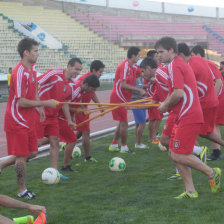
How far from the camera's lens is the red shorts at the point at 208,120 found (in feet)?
23.0

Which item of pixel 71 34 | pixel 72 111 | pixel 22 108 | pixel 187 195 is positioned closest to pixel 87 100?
pixel 72 111

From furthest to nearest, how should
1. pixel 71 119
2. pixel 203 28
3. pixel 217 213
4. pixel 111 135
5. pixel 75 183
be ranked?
pixel 203 28, pixel 111 135, pixel 71 119, pixel 75 183, pixel 217 213

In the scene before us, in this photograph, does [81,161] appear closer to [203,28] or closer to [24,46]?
[24,46]

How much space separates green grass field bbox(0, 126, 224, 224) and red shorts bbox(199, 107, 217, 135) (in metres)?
0.68

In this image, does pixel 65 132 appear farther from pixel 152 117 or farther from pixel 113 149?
pixel 152 117

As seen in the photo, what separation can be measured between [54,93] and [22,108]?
1383mm

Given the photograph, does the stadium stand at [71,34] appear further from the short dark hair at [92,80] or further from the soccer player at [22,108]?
the soccer player at [22,108]

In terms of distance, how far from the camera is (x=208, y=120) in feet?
23.1

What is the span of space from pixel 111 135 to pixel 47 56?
54.9 ft

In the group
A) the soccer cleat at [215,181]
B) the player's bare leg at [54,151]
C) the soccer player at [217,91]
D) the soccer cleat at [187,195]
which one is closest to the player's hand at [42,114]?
the player's bare leg at [54,151]

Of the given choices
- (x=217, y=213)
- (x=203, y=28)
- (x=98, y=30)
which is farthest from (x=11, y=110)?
(x=203, y=28)

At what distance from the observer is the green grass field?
4.82 metres

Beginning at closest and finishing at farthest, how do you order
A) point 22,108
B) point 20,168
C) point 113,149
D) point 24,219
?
point 24,219
point 22,108
point 20,168
point 113,149

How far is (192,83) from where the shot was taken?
204 inches
